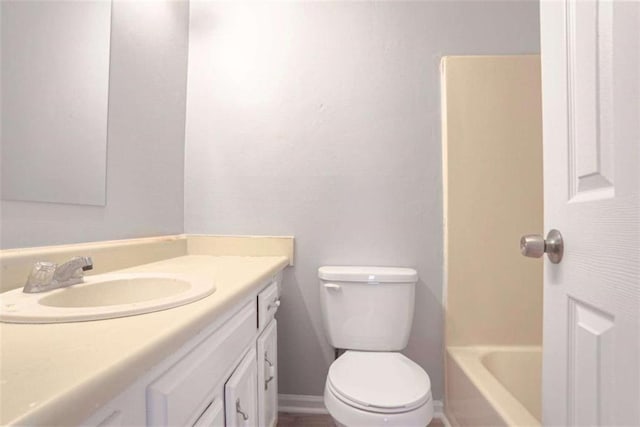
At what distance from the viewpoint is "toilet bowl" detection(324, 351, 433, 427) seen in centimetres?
94

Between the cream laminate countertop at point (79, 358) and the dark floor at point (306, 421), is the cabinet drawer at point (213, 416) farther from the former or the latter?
the dark floor at point (306, 421)

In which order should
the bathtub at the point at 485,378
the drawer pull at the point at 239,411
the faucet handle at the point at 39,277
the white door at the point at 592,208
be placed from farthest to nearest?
the bathtub at the point at 485,378, the drawer pull at the point at 239,411, the faucet handle at the point at 39,277, the white door at the point at 592,208

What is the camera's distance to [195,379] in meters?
0.58

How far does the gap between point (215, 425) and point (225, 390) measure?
0.07m

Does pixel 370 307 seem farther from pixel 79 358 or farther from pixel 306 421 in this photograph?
pixel 79 358

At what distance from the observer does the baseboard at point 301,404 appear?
61.0 inches

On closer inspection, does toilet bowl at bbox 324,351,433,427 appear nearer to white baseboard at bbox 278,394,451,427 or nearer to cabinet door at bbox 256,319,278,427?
cabinet door at bbox 256,319,278,427

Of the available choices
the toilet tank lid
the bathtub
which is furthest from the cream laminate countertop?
the bathtub

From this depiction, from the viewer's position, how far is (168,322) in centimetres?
50

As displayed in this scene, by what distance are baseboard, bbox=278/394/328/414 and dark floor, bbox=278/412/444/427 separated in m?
0.02

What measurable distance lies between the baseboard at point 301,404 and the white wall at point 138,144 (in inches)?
41.4

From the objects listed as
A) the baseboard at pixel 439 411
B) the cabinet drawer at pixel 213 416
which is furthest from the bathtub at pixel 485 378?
the cabinet drawer at pixel 213 416

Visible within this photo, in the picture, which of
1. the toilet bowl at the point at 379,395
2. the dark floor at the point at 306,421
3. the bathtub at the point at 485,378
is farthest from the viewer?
the dark floor at the point at 306,421

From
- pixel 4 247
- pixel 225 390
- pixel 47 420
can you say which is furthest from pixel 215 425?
pixel 4 247
